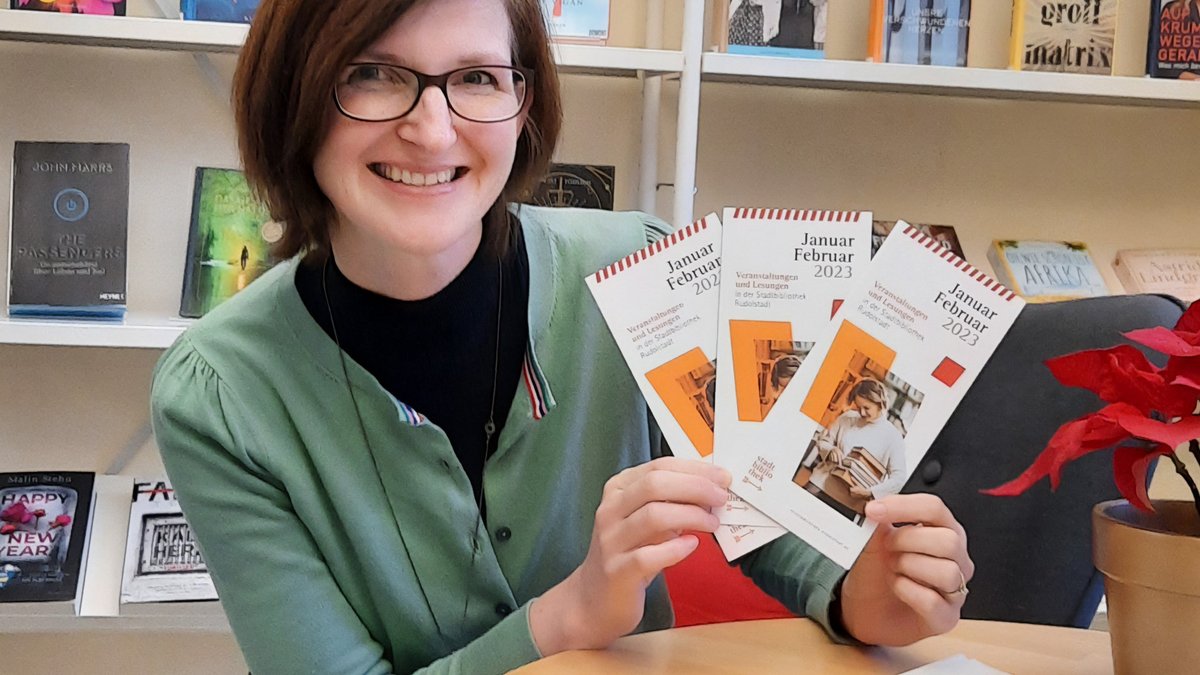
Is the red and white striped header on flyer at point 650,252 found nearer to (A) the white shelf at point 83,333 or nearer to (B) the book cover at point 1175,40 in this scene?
(A) the white shelf at point 83,333

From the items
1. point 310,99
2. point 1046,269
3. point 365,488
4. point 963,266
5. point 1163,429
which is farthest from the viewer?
point 1046,269

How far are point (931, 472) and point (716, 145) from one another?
993 millimetres

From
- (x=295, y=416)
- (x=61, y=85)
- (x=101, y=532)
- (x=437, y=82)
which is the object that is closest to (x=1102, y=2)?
(x=437, y=82)

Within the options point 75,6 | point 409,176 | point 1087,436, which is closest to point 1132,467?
point 1087,436

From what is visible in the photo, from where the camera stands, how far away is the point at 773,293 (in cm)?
92

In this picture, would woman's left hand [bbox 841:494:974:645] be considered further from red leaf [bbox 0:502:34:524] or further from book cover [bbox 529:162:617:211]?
red leaf [bbox 0:502:34:524]

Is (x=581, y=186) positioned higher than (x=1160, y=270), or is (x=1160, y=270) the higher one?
(x=581, y=186)

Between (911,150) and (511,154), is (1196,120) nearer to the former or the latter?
(911,150)

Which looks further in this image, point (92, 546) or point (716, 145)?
point (716, 145)

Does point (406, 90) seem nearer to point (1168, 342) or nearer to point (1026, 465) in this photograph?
point (1168, 342)

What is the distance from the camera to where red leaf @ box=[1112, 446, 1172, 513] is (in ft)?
2.59

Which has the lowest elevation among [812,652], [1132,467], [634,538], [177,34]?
[812,652]

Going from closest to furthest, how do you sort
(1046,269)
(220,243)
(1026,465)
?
(1026,465), (220,243), (1046,269)

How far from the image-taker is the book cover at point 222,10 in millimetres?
1844
